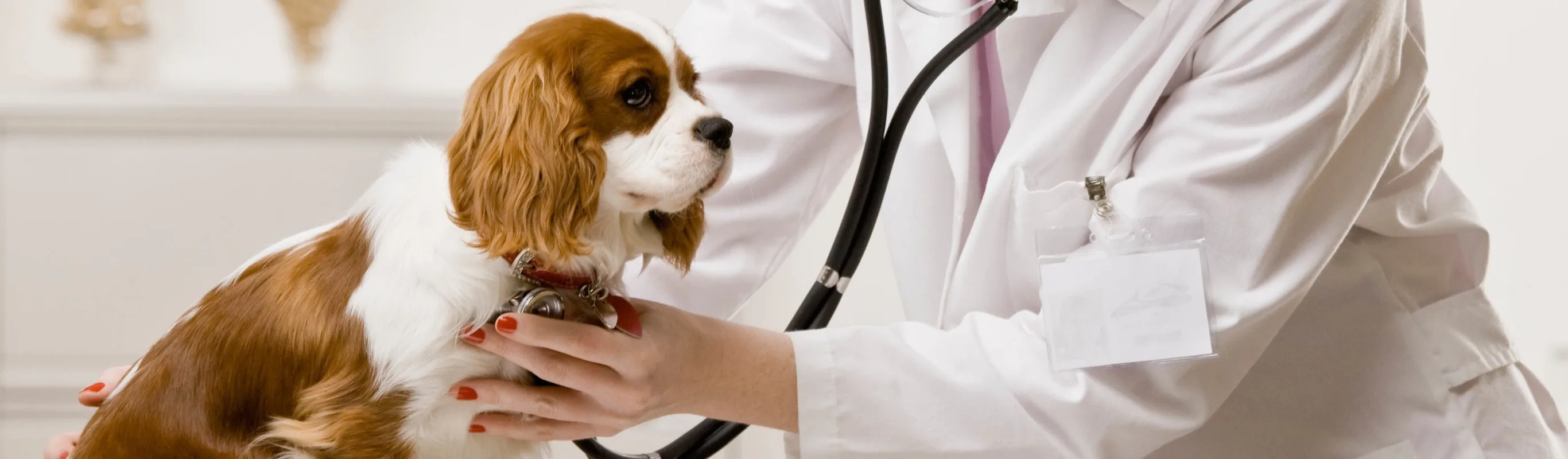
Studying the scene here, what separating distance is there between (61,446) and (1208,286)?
99 cm

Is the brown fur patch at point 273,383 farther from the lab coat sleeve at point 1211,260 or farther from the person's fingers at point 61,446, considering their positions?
the lab coat sleeve at point 1211,260

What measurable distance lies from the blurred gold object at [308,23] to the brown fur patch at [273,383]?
3.84 feet

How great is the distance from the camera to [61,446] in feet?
3.26

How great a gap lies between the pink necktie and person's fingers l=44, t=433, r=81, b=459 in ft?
2.90

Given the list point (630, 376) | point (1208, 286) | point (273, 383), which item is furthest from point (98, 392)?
point (1208, 286)

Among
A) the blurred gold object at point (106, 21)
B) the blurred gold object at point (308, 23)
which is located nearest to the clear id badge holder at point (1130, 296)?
the blurred gold object at point (308, 23)

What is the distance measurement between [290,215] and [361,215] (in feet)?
3.99

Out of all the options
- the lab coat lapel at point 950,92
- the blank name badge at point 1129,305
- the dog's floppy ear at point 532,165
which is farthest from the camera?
the lab coat lapel at point 950,92

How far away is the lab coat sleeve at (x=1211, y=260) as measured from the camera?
87cm

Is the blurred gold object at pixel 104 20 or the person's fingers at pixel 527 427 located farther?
the blurred gold object at pixel 104 20

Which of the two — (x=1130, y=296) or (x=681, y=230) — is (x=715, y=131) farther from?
(x=1130, y=296)

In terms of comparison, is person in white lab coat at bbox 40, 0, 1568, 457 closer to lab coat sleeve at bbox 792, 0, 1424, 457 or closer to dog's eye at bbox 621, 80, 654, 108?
lab coat sleeve at bbox 792, 0, 1424, 457

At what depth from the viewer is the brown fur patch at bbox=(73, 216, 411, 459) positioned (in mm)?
798

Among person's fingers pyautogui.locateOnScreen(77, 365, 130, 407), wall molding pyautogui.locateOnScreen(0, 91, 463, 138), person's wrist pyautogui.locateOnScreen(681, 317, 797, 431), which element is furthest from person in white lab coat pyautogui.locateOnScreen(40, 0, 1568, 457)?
wall molding pyautogui.locateOnScreen(0, 91, 463, 138)
